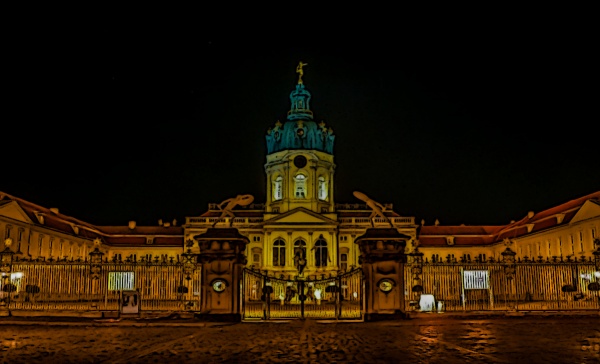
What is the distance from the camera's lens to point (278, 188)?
6869cm

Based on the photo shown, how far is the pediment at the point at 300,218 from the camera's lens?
213 ft

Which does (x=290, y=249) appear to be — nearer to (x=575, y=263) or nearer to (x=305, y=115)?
(x=305, y=115)

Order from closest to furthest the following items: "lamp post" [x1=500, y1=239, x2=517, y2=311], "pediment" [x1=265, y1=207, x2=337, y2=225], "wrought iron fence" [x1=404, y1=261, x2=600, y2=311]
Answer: "lamp post" [x1=500, y1=239, x2=517, y2=311], "wrought iron fence" [x1=404, y1=261, x2=600, y2=311], "pediment" [x1=265, y1=207, x2=337, y2=225]

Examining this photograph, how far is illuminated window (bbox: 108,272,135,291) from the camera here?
71.3ft

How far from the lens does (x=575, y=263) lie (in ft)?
72.7

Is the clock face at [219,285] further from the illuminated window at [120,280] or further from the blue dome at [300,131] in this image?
the blue dome at [300,131]

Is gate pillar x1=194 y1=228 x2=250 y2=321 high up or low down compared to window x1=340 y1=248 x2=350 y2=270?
down

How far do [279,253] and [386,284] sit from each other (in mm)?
46615

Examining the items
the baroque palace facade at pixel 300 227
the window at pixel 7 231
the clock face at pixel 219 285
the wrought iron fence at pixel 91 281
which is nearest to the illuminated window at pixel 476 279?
the clock face at pixel 219 285

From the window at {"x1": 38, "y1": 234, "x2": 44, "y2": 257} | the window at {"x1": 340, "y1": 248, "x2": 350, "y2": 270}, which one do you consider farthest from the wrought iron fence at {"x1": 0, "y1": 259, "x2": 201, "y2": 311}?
the window at {"x1": 340, "y1": 248, "x2": 350, "y2": 270}

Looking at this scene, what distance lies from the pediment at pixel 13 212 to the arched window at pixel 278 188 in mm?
25951

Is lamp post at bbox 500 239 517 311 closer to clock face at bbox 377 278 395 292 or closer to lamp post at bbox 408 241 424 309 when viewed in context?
lamp post at bbox 408 241 424 309

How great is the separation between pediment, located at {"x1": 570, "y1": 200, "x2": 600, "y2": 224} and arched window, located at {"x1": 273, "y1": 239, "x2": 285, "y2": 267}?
27.7m

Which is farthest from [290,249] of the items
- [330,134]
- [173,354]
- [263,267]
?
[173,354]
